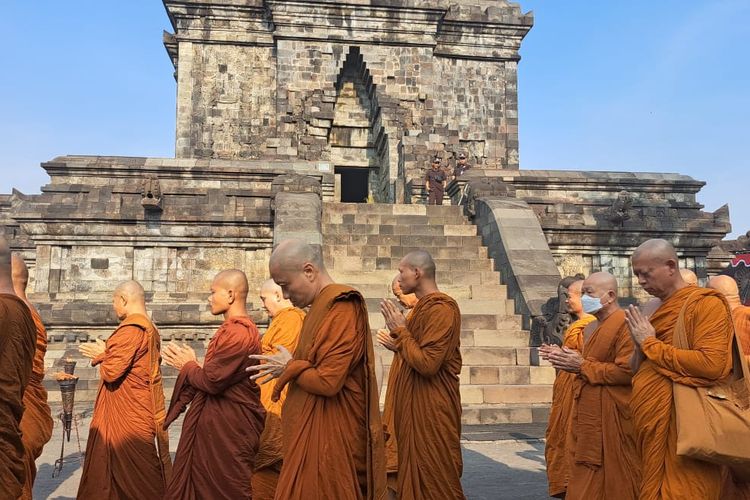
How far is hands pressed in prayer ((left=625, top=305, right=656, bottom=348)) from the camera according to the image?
4.00 meters

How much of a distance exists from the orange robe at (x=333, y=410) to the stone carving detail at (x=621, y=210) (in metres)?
11.5

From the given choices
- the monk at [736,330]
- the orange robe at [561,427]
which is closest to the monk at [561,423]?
the orange robe at [561,427]

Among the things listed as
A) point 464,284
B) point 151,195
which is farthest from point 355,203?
point 151,195

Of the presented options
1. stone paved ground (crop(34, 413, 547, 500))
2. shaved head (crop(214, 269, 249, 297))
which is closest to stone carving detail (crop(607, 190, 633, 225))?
stone paved ground (crop(34, 413, 547, 500))

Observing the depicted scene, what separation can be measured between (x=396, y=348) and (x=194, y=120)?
1894 centimetres

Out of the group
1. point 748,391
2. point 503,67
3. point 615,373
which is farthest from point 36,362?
point 503,67

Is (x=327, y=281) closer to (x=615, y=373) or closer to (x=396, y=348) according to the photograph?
(x=396, y=348)

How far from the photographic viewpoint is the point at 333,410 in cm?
374

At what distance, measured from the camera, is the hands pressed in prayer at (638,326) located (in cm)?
400

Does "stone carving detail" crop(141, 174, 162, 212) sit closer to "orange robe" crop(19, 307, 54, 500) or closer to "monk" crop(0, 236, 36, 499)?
"orange robe" crop(19, 307, 54, 500)

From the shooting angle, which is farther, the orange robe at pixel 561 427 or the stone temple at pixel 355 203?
the stone temple at pixel 355 203

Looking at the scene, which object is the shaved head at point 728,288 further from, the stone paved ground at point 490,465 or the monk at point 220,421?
the monk at point 220,421

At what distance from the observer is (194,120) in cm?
2230

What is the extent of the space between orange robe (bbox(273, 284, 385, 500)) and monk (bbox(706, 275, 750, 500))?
7.22ft
